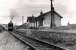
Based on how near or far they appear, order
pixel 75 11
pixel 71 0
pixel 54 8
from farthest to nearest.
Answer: pixel 54 8 < pixel 71 0 < pixel 75 11

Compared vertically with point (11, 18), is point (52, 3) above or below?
above

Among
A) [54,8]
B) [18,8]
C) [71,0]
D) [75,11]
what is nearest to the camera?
[75,11]

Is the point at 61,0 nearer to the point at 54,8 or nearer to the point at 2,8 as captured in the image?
the point at 54,8

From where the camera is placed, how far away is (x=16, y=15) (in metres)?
3.82

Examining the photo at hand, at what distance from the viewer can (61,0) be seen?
3525mm

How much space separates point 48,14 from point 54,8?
0.90 ft

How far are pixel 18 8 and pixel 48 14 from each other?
2.91 feet

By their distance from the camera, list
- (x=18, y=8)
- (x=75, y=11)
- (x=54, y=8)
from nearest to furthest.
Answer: (x=75, y=11) < (x=54, y=8) < (x=18, y=8)

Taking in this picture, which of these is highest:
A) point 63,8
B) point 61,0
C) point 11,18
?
point 61,0

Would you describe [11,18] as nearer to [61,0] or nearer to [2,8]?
[2,8]

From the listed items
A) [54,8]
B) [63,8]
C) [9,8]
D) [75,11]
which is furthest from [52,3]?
[9,8]

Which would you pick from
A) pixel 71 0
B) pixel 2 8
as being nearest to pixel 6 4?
pixel 2 8

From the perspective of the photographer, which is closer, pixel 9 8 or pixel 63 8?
pixel 63 8

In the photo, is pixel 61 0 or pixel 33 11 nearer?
pixel 61 0
